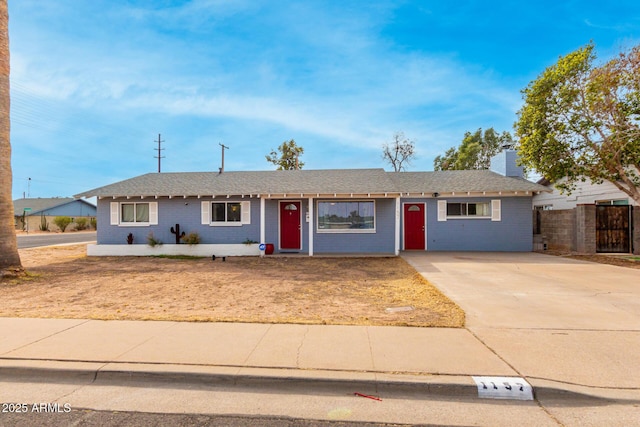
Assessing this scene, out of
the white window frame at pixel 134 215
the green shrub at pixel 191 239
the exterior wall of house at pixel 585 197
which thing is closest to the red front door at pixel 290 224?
the green shrub at pixel 191 239

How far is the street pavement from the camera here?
3.29 meters

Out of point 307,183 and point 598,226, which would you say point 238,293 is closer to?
point 307,183

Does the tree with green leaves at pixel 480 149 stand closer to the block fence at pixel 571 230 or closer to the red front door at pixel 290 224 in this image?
the block fence at pixel 571 230

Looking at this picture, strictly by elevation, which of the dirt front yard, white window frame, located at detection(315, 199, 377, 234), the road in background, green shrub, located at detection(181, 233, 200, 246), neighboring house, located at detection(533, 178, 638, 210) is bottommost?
the dirt front yard

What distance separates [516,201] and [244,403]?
630 inches

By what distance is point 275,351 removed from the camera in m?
4.31

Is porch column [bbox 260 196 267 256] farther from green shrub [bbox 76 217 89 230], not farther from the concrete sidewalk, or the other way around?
green shrub [bbox 76 217 89 230]

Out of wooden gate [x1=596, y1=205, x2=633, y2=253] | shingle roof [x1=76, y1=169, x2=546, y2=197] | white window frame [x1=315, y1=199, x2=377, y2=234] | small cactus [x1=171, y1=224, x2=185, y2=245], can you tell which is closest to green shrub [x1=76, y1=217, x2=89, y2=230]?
shingle roof [x1=76, y1=169, x2=546, y2=197]

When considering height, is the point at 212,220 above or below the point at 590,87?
below

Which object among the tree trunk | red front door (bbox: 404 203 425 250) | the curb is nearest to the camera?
the curb

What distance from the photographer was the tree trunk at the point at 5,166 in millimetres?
10164

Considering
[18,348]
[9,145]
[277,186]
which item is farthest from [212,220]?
[18,348]

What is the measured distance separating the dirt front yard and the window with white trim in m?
2.56

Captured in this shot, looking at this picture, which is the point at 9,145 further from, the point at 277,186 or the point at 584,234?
the point at 584,234
